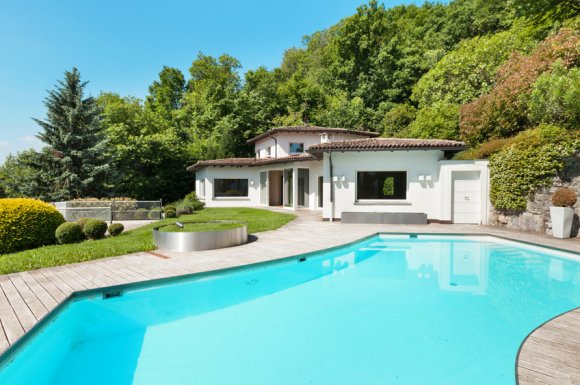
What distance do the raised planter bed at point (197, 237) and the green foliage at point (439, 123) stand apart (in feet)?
64.9

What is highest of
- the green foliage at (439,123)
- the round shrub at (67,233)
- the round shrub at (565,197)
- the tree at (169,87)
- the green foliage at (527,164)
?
the tree at (169,87)

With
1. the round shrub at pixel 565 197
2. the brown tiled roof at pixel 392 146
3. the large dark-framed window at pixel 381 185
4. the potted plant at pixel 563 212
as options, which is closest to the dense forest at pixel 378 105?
the round shrub at pixel 565 197

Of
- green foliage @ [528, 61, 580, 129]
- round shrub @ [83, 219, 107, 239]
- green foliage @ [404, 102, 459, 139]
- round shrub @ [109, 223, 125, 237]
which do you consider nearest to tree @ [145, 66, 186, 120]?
green foliage @ [404, 102, 459, 139]

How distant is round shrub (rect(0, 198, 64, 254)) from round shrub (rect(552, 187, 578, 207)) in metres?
17.9

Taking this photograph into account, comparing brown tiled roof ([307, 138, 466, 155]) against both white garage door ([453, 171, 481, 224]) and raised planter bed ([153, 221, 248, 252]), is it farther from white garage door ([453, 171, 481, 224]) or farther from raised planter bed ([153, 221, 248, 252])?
raised planter bed ([153, 221, 248, 252])

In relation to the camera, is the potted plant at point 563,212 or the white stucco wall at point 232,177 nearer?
the potted plant at point 563,212

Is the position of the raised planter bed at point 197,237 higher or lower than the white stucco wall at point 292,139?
lower

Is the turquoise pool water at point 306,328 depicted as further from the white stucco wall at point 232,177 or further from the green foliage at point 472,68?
the green foliage at point 472,68

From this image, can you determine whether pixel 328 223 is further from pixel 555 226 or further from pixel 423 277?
pixel 555 226

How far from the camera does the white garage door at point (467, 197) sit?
13422 mm

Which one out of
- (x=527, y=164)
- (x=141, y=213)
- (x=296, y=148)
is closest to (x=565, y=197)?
(x=527, y=164)

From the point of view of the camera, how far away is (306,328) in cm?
468

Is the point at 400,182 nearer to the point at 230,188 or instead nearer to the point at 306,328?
the point at 306,328

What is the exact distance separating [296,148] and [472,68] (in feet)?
51.1
